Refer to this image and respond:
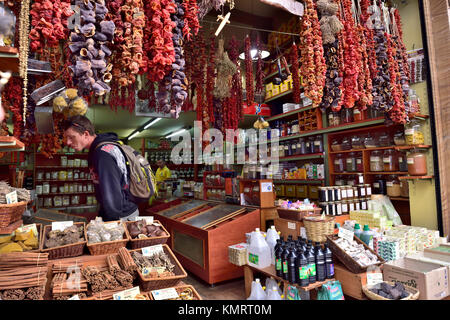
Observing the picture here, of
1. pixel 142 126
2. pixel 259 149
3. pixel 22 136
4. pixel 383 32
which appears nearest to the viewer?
pixel 22 136

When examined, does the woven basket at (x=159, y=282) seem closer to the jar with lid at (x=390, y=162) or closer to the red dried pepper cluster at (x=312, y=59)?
the red dried pepper cluster at (x=312, y=59)

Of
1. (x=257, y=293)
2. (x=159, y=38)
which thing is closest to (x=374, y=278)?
(x=257, y=293)

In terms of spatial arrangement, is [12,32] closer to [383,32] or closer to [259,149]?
[383,32]

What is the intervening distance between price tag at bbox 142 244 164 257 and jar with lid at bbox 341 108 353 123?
13.9 feet

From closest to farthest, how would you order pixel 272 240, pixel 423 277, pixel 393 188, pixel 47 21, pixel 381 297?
pixel 47 21 < pixel 381 297 < pixel 423 277 < pixel 272 240 < pixel 393 188

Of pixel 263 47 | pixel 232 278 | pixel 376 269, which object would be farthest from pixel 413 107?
pixel 232 278

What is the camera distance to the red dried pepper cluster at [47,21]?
4.75 feet

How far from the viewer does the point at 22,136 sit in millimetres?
2760

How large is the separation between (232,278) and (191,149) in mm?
7265

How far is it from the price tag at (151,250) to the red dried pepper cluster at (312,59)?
1961 mm

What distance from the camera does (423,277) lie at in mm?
2309

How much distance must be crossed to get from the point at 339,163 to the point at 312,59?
3.11 meters

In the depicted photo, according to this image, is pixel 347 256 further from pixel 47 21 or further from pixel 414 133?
pixel 47 21

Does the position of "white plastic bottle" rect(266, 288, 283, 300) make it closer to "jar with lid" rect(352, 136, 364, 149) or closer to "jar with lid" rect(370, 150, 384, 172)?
"jar with lid" rect(370, 150, 384, 172)
